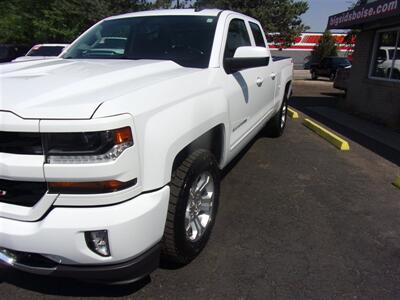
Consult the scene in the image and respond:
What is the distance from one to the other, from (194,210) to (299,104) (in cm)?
1069

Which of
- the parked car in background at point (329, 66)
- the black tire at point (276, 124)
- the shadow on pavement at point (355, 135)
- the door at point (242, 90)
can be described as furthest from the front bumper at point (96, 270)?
the parked car in background at point (329, 66)

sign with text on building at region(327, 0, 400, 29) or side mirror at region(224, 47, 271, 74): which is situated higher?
sign with text on building at region(327, 0, 400, 29)

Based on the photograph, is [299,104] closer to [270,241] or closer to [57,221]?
[270,241]

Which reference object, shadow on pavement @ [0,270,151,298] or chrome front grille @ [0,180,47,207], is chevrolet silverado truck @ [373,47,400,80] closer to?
shadow on pavement @ [0,270,151,298]

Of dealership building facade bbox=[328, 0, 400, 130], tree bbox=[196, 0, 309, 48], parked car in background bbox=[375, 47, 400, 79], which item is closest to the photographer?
Result: dealership building facade bbox=[328, 0, 400, 130]

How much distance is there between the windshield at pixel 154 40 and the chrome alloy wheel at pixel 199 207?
104 cm

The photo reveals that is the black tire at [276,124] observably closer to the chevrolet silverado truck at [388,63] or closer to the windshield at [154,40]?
the windshield at [154,40]

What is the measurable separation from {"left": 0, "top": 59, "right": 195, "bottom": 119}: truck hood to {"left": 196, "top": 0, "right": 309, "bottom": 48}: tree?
26.2 metres

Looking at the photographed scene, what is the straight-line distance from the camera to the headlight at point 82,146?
75.9 inches

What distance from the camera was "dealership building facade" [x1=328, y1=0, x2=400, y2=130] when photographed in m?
9.02

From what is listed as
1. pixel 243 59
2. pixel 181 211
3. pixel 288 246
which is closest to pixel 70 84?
pixel 181 211

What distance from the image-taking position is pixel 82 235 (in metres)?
1.99

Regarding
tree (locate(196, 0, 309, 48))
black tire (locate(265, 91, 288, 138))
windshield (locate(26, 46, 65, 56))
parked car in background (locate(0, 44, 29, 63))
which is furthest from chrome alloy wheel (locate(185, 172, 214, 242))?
tree (locate(196, 0, 309, 48))

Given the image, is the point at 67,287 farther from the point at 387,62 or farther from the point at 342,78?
the point at 342,78
